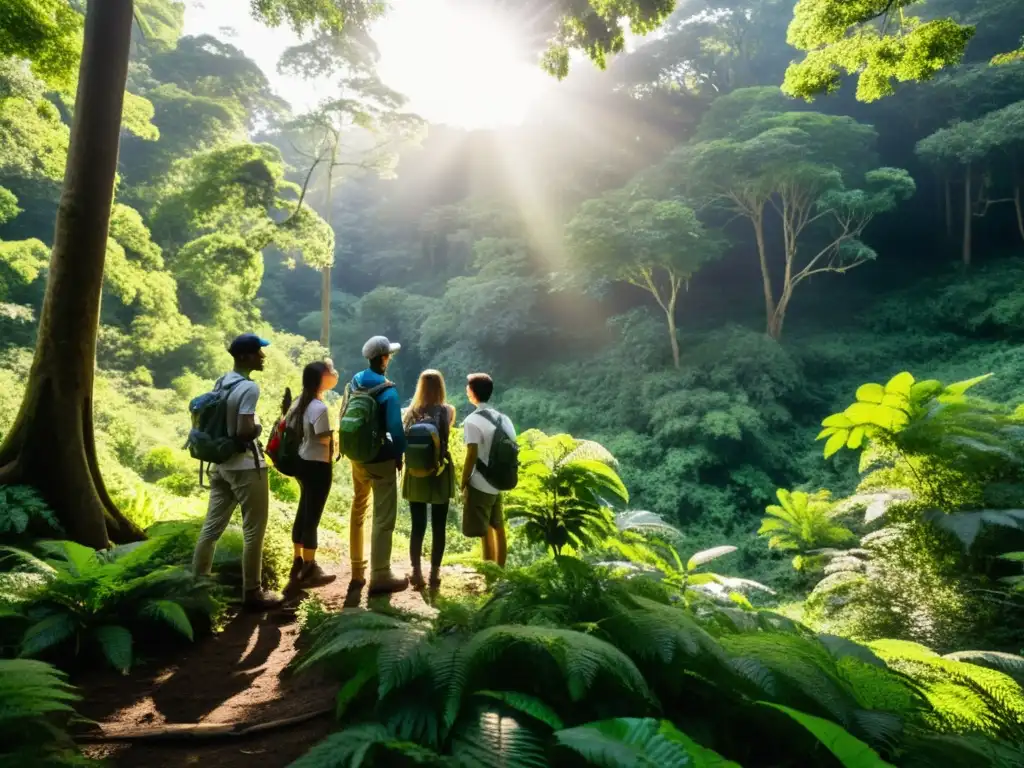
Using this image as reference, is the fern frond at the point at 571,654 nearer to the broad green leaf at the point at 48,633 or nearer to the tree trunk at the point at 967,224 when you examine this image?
the broad green leaf at the point at 48,633

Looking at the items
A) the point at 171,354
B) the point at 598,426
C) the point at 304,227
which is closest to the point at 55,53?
the point at 304,227

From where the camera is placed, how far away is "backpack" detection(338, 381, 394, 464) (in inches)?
147

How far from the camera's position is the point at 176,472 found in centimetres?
1008

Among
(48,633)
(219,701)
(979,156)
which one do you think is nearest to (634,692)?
(219,701)

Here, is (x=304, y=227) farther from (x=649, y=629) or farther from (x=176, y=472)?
(x=649, y=629)

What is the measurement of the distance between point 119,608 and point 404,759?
8.06 ft

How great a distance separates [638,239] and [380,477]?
565 inches

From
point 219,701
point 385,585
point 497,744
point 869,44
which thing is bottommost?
point 219,701

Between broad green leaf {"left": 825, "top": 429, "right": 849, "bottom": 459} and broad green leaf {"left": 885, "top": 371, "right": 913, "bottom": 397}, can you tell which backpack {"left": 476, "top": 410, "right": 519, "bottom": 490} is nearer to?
broad green leaf {"left": 825, "top": 429, "right": 849, "bottom": 459}

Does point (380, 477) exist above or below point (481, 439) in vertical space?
Answer: below

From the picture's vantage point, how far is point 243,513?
376cm

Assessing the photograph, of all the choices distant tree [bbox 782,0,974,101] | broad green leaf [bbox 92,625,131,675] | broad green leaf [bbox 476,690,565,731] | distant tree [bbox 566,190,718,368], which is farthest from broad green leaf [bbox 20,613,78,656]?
distant tree [bbox 566,190,718,368]

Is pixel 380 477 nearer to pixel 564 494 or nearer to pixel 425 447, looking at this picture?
pixel 425 447

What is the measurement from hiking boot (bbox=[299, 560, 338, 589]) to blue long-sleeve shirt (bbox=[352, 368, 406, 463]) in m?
1.32
